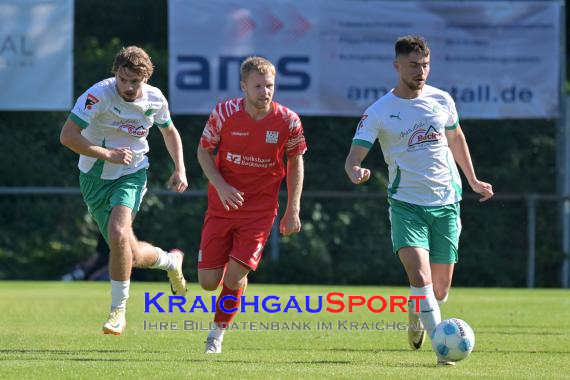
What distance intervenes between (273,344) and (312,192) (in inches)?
367

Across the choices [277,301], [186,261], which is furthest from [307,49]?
[277,301]

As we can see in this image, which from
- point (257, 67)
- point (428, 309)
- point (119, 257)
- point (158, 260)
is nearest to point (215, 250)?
point (119, 257)

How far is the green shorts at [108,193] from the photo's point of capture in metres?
8.42

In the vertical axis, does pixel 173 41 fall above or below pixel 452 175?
above

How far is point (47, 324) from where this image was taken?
9875 mm

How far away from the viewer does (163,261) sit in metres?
9.18

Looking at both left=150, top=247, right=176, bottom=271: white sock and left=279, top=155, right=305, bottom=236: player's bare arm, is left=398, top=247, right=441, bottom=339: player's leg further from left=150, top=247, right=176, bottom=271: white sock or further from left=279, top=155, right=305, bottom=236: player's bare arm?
left=150, top=247, right=176, bottom=271: white sock

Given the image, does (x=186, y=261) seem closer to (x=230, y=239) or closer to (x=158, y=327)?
(x=158, y=327)

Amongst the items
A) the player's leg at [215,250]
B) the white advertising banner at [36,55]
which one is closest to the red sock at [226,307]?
the player's leg at [215,250]

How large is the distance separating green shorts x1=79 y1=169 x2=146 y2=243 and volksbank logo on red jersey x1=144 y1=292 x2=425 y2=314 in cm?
271

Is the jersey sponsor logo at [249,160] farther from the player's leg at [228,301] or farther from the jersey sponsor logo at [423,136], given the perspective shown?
the jersey sponsor logo at [423,136]

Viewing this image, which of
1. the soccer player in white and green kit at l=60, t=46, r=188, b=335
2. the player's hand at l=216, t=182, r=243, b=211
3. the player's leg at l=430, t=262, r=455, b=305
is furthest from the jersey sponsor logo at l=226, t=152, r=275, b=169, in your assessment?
the player's leg at l=430, t=262, r=455, b=305

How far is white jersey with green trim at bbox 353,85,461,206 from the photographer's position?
7641 mm

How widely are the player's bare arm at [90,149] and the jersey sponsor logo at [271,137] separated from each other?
3.07ft
